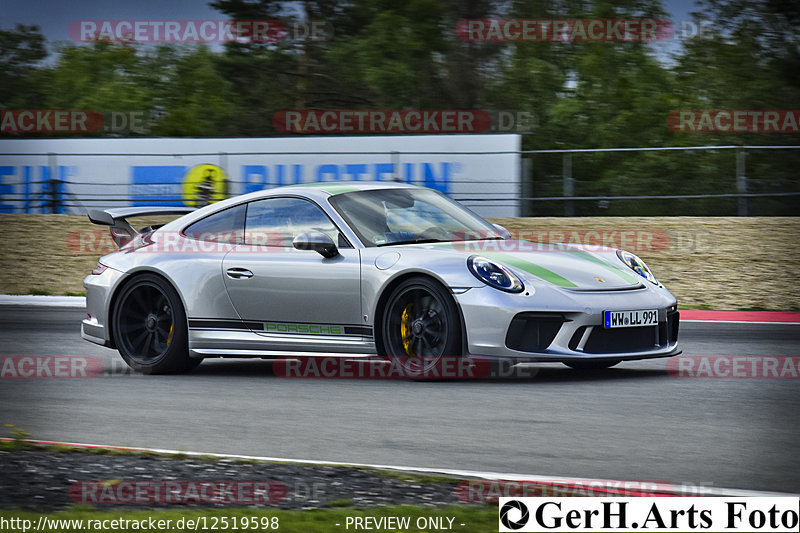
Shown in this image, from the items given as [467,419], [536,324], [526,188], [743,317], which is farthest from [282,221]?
[526,188]

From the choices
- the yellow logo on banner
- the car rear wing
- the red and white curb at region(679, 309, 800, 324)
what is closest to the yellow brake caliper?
the car rear wing

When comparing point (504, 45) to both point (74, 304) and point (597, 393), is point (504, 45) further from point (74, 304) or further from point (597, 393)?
point (597, 393)

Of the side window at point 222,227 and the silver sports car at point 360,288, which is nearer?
the silver sports car at point 360,288

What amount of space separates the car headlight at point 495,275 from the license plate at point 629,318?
57 centimetres

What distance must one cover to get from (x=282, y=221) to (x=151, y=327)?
1.26 metres

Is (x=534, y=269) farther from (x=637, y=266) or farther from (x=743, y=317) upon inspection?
(x=743, y=317)

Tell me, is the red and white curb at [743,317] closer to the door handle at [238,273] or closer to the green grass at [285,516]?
the door handle at [238,273]

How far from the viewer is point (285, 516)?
165 inches

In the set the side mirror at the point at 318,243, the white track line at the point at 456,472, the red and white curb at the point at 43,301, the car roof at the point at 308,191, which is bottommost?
the white track line at the point at 456,472

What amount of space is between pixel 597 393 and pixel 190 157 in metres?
15.1

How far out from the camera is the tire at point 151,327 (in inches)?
342

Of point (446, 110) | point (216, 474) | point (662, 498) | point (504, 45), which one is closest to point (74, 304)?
point (216, 474)

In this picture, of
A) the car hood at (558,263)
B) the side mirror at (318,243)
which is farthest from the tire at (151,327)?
the car hood at (558,263)

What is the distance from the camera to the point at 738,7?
24766 millimetres
